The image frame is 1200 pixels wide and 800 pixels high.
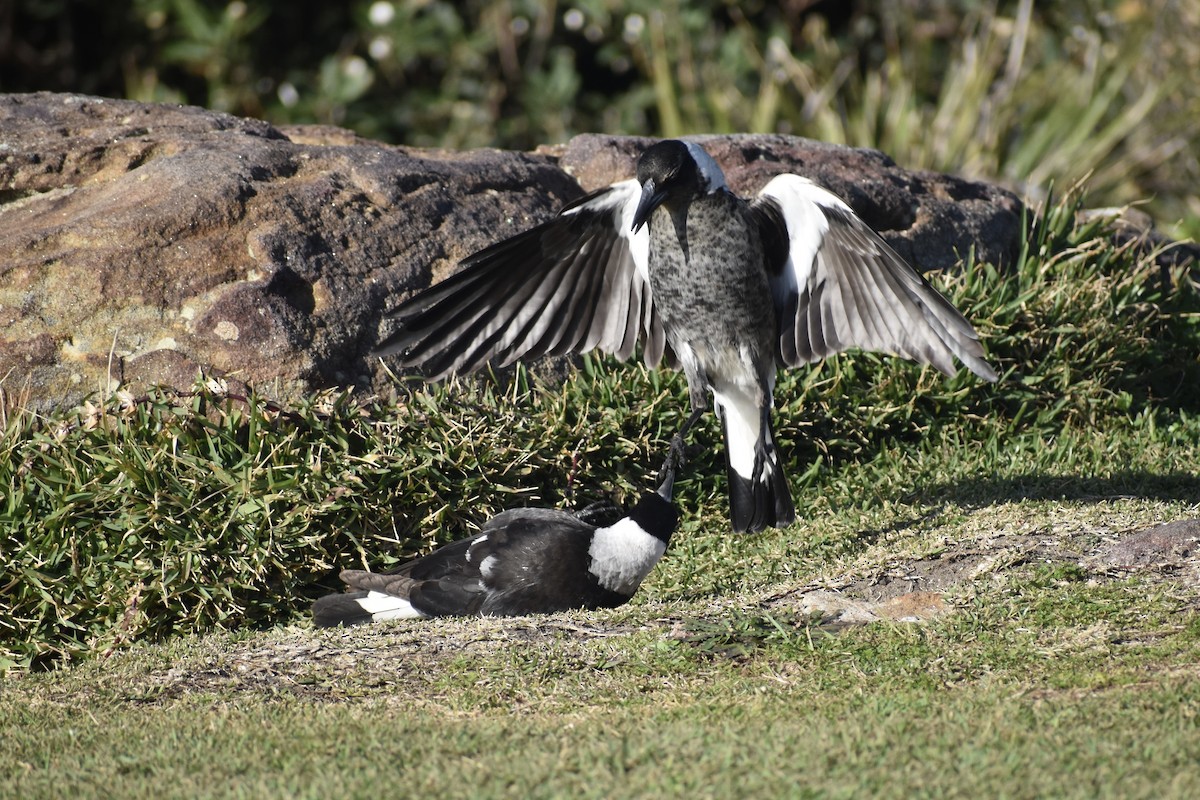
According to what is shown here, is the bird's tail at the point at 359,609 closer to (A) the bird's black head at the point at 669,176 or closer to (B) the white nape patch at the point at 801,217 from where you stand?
(A) the bird's black head at the point at 669,176

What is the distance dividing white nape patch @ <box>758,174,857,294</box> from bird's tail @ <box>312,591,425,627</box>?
184 cm

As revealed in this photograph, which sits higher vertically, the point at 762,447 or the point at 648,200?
the point at 648,200

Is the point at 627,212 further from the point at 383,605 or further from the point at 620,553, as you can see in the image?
the point at 383,605

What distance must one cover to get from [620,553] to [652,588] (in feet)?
1.21

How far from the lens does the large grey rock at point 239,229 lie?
4664 mm

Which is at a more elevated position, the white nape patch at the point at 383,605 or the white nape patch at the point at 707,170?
the white nape patch at the point at 707,170

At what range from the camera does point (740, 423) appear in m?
4.80

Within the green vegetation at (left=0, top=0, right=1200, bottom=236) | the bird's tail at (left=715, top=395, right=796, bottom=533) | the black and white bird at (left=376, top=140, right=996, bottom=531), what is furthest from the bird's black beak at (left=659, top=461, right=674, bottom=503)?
the green vegetation at (left=0, top=0, right=1200, bottom=236)

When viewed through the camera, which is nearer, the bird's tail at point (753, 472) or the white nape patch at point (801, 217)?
the white nape patch at point (801, 217)

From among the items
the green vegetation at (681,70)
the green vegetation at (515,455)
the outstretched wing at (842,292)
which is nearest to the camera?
the green vegetation at (515,455)

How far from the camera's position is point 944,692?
305 centimetres

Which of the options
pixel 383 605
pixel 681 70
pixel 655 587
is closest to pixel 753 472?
pixel 655 587

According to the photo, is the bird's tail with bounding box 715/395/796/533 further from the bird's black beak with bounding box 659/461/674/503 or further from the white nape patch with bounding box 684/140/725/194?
the white nape patch with bounding box 684/140/725/194

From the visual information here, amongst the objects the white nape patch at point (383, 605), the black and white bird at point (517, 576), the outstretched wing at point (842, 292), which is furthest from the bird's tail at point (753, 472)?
the white nape patch at point (383, 605)
